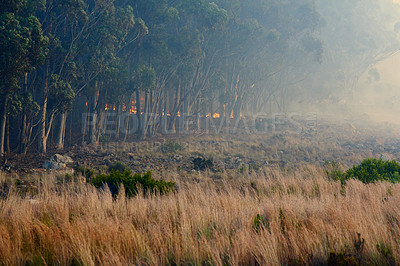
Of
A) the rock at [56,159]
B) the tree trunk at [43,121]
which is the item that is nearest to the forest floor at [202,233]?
the rock at [56,159]

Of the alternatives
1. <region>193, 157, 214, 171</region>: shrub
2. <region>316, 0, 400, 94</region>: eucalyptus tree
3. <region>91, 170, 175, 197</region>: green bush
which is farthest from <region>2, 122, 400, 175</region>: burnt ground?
<region>316, 0, 400, 94</region>: eucalyptus tree

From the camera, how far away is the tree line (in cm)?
1354

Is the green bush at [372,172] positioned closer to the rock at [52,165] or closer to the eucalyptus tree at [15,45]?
the rock at [52,165]

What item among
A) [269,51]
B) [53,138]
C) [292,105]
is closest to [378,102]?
[292,105]

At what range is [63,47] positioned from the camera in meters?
16.8

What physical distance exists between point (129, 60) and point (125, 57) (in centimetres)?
146

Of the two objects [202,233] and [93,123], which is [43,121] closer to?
[93,123]

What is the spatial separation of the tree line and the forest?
7 cm

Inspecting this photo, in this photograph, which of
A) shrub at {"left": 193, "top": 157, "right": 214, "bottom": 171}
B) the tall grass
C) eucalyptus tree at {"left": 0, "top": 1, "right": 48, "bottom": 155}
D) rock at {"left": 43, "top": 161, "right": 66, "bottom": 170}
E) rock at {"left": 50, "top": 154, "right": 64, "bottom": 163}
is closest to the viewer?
the tall grass

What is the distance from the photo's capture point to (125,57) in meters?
22.0

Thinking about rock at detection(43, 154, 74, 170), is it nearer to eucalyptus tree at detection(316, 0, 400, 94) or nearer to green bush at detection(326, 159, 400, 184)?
green bush at detection(326, 159, 400, 184)

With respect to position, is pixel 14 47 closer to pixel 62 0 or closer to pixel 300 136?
pixel 62 0

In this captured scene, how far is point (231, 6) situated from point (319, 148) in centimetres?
1575

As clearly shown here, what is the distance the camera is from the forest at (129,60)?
13.8 meters
